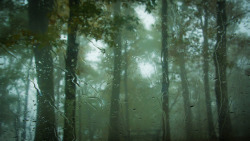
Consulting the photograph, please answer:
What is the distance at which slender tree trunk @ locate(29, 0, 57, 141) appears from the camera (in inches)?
80.3

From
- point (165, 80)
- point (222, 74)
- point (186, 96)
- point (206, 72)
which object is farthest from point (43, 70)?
point (222, 74)

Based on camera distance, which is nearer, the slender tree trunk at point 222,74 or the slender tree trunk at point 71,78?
the slender tree trunk at point 71,78

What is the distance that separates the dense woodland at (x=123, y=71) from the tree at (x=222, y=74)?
13 millimetres

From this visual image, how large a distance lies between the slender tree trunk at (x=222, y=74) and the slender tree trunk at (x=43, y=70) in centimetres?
214

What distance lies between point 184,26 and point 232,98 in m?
1.19

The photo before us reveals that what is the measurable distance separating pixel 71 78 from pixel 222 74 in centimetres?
205

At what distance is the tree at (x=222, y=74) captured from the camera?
7.07 feet

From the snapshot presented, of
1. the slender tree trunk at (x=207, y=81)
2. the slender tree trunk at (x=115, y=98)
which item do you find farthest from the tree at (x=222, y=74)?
the slender tree trunk at (x=115, y=98)

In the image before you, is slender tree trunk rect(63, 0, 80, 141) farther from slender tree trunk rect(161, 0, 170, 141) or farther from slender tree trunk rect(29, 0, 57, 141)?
slender tree trunk rect(161, 0, 170, 141)

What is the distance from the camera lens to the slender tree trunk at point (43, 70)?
204 centimetres

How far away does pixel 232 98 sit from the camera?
7.22ft

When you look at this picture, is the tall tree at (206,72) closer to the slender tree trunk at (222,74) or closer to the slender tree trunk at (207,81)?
the slender tree trunk at (207,81)

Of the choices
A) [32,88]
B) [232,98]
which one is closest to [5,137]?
[32,88]

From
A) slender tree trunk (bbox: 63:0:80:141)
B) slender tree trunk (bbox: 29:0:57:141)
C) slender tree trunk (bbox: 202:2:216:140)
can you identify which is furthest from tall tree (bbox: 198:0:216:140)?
slender tree trunk (bbox: 29:0:57:141)
